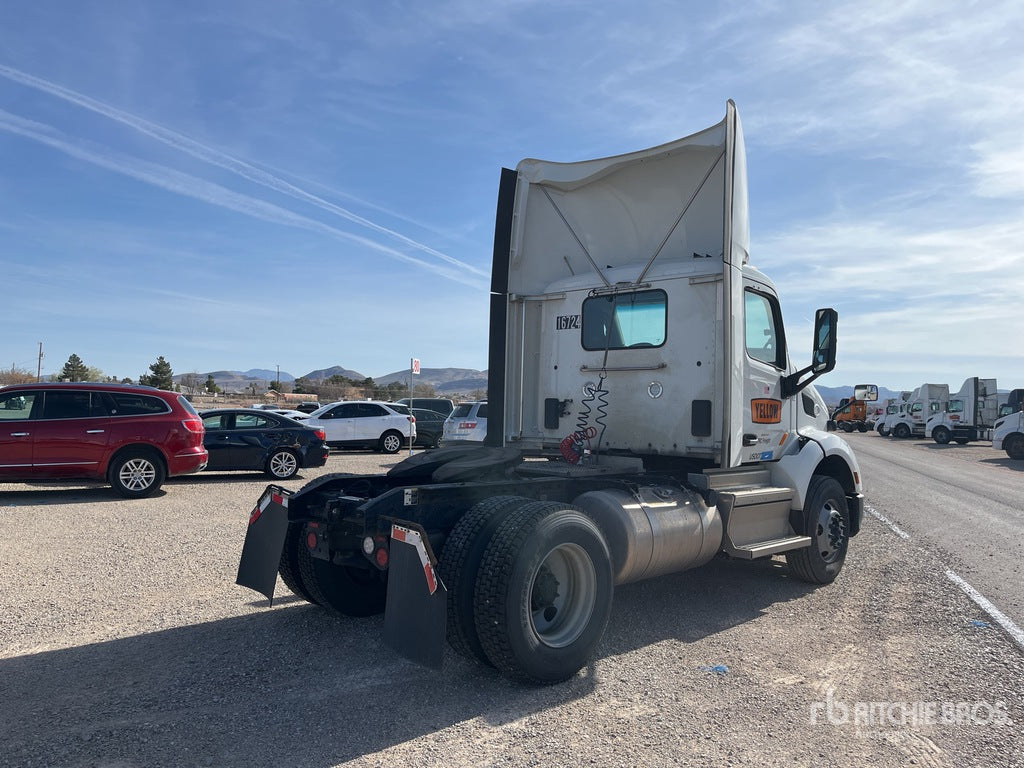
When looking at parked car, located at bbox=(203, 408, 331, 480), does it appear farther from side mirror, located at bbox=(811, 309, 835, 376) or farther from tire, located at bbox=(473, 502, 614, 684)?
tire, located at bbox=(473, 502, 614, 684)

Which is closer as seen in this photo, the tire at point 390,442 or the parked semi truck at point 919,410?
the tire at point 390,442

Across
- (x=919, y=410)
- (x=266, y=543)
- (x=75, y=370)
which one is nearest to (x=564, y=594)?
(x=266, y=543)

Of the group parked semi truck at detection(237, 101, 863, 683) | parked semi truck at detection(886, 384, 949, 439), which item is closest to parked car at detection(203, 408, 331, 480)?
parked semi truck at detection(237, 101, 863, 683)

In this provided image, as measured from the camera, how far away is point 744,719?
3842 millimetres

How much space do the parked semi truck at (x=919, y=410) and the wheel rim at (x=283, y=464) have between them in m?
38.7

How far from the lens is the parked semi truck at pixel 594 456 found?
416 cm

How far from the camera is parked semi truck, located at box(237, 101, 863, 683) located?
416cm

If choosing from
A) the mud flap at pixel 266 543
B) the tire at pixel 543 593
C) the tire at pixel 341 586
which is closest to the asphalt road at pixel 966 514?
the tire at pixel 543 593

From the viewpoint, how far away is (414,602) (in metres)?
3.95

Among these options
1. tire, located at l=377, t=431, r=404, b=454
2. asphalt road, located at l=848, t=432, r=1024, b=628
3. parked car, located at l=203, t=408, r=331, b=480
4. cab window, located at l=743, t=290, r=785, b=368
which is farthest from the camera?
tire, located at l=377, t=431, r=404, b=454

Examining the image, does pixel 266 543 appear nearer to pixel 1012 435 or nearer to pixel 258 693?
pixel 258 693

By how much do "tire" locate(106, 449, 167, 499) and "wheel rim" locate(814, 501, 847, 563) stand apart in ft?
31.5

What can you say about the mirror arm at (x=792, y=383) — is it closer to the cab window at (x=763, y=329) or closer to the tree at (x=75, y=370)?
the cab window at (x=763, y=329)

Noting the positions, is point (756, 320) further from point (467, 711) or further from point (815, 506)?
point (467, 711)
